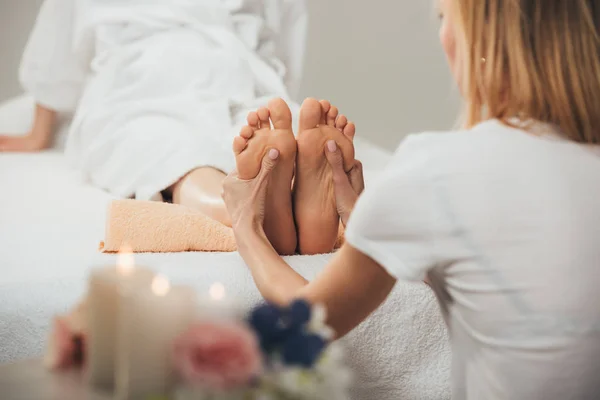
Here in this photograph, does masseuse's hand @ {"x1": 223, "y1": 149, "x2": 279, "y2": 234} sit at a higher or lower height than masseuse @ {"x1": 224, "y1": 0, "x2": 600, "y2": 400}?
lower

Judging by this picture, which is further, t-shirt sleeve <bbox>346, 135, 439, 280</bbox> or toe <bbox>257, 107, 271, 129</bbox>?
toe <bbox>257, 107, 271, 129</bbox>

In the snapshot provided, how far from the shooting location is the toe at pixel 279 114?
3.44ft

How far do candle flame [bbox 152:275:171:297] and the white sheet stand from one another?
0.46 metres

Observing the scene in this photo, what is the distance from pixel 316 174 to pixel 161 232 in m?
0.26

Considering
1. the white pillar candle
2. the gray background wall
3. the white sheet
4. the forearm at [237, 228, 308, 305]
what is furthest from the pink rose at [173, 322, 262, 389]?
the gray background wall

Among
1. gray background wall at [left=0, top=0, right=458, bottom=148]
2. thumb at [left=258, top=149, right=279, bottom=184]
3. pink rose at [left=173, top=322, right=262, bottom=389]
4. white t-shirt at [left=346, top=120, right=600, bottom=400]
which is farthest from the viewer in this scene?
gray background wall at [left=0, top=0, right=458, bottom=148]

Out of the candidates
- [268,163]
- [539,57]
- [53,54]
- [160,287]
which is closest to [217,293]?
[160,287]

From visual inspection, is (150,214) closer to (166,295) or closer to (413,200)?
(413,200)

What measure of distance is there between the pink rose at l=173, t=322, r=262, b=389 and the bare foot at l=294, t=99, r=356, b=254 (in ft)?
2.13

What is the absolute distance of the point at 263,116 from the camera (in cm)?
107

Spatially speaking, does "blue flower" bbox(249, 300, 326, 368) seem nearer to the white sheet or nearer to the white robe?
the white sheet

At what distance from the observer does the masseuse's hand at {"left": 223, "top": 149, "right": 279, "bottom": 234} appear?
104 centimetres

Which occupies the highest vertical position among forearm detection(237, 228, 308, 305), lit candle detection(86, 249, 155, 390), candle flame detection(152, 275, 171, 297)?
candle flame detection(152, 275, 171, 297)

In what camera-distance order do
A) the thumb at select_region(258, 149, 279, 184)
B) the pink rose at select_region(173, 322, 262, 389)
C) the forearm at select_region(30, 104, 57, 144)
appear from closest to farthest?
the pink rose at select_region(173, 322, 262, 389) → the thumb at select_region(258, 149, 279, 184) → the forearm at select_region(30, 104, 57, 144)
